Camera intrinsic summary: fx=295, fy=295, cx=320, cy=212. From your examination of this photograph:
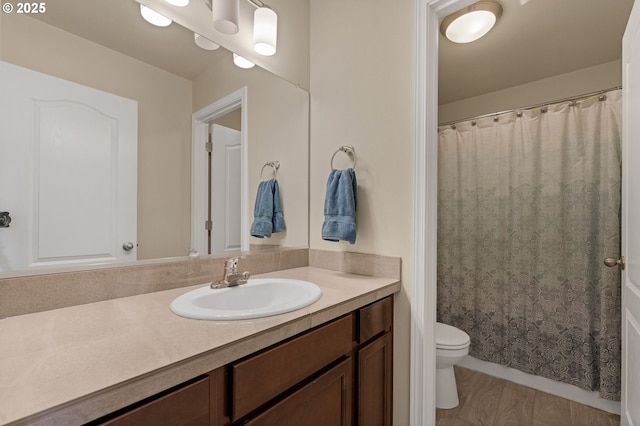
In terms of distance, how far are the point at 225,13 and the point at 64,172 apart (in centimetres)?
83

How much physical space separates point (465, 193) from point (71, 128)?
2.45 m

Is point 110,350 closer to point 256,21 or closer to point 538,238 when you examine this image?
point 256,21

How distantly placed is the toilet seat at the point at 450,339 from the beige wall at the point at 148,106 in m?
1.50

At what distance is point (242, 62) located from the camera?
4.63ft

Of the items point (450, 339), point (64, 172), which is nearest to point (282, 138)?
point (64, 172)

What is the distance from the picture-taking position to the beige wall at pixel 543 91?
2.20 m

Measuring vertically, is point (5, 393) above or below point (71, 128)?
below

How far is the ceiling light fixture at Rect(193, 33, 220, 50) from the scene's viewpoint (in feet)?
4.05

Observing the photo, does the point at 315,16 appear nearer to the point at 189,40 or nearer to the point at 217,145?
the point at 189,40

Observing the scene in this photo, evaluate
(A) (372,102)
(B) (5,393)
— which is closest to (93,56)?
(B) (5,393)

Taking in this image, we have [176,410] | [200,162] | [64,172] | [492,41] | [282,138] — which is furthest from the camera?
[492,41]

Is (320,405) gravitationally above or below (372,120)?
below

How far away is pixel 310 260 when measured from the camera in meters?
1.70

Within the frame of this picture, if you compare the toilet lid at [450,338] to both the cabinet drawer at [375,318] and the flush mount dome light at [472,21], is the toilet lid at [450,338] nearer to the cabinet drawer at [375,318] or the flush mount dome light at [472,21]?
the cabinet drawer at [375,318]
